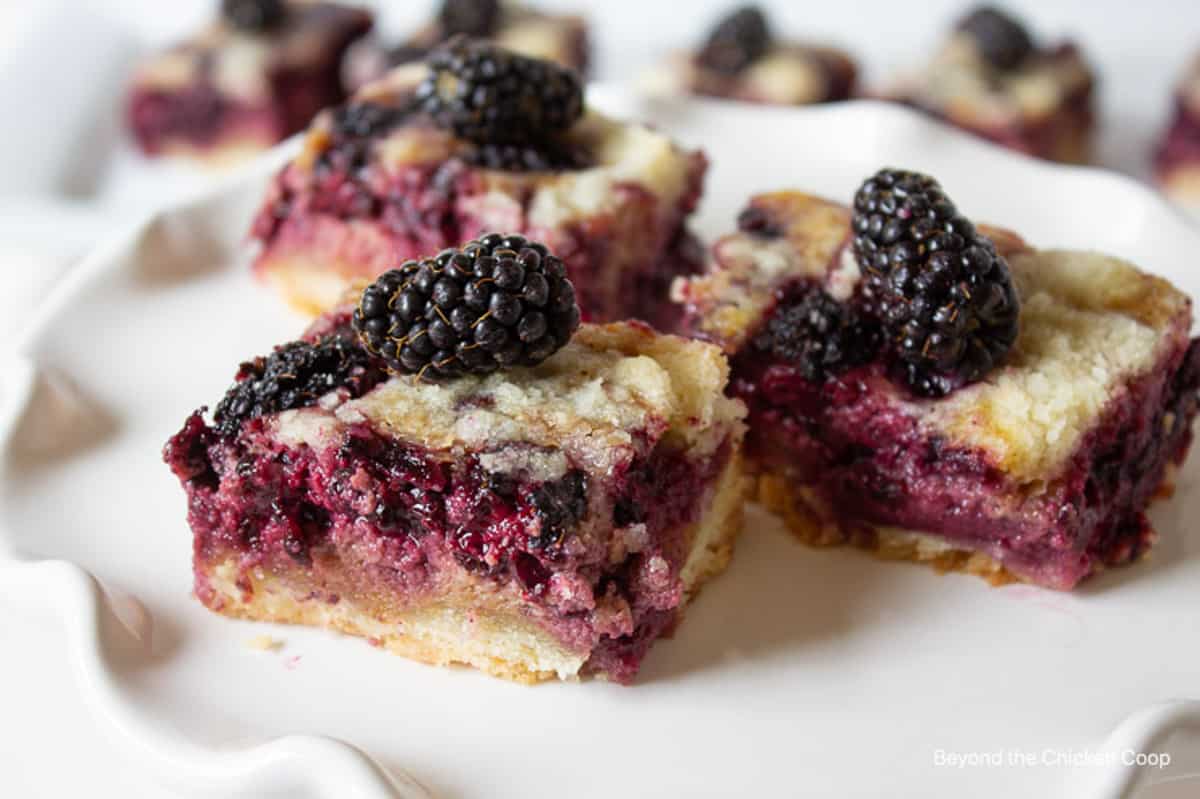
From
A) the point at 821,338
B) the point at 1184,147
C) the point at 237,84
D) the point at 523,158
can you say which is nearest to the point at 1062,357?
the point at 821,338

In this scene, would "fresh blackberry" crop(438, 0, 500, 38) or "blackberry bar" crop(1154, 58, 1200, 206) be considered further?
"fresh blackberry" crop(438, 0, 500, 38)

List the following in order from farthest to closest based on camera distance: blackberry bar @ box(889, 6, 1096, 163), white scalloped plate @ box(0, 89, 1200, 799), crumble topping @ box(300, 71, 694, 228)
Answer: blackberry bar @ box(889, 6, 1096, 163)
crumble topping @ box(300, 71, 694, 228)
white scalloped plate @ box(0, 89, 1200, 799)

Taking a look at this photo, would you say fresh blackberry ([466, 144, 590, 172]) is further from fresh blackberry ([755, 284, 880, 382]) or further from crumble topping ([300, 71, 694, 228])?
fresh blackberry ([755, 284, 880, 382])

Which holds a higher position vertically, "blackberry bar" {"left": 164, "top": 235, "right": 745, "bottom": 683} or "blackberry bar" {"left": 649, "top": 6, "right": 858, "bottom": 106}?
"blackberry bar" {"left": 164, "top": 235, "right": 745, "bottom": 683}

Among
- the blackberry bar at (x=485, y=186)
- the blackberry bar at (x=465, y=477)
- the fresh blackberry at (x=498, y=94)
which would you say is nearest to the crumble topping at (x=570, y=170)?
the blackberry bar at (x=485, y=186)

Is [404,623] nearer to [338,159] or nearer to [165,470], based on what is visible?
[165,470]

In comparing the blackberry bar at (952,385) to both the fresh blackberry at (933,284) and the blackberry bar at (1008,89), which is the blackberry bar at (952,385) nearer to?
the fresh blackberry at (933,284)

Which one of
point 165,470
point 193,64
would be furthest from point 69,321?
point 193,64

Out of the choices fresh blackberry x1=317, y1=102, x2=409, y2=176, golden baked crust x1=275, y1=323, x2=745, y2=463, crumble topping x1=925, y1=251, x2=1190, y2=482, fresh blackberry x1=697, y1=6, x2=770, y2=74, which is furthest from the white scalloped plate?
fresh blackberry x1=697, y1=6, x2=770, y2=74
